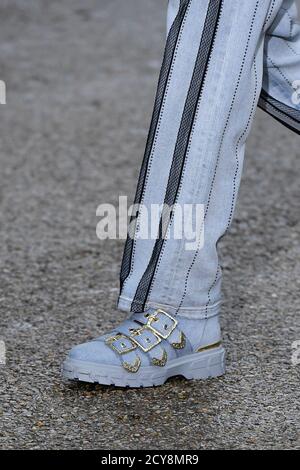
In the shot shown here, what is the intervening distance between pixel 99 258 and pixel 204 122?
39.0 inches

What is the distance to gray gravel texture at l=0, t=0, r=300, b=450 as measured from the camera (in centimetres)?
209

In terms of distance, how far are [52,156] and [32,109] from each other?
1.87ft

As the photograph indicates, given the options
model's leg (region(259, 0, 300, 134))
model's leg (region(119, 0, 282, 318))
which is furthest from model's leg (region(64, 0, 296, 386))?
model's leg (region(259, 0, 300, 134))

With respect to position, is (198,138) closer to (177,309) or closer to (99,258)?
(177,309)

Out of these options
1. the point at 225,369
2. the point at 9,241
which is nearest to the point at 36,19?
the point at 9,241

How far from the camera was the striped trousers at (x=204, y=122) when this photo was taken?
81.7 inches

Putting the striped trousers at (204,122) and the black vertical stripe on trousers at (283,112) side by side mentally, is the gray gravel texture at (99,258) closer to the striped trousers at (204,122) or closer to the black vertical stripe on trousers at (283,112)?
the striped trousers at (204,122)

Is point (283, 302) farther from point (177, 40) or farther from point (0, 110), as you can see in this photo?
point (0, 110)

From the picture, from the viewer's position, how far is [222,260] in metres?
2.99

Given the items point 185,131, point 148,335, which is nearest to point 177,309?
point 148,335

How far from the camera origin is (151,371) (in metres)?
2.19

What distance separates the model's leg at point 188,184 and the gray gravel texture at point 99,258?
83 millimetres

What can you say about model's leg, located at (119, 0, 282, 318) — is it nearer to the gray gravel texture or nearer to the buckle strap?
the buckle strap

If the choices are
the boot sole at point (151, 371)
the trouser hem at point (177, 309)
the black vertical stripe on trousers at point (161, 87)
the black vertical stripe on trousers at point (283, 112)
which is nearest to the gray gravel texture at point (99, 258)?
the boot sole at point (151, 371)
